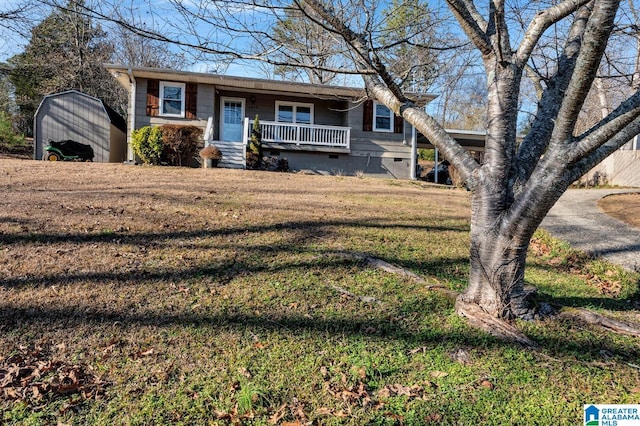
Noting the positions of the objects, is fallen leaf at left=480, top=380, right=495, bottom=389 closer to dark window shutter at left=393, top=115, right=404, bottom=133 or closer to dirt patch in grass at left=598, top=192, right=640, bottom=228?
dirt patch in grass at left=598, top=192, right=640, bottom=228

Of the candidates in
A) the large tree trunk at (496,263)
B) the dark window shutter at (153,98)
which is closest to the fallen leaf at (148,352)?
the large tree trunk at (496,263)

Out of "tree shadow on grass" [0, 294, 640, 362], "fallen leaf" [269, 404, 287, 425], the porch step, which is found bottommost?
"fallen leaf" [269, 404, 287, 425]

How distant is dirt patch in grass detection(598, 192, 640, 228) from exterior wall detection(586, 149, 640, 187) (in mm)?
5442

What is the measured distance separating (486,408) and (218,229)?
373 centimetres

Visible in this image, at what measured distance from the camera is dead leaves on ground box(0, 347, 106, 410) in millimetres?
2348

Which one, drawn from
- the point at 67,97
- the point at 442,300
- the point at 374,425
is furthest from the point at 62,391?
the point at 67,97

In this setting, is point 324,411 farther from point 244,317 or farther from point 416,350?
point 244,317

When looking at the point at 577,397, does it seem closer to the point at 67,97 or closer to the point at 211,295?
the point at 211,295

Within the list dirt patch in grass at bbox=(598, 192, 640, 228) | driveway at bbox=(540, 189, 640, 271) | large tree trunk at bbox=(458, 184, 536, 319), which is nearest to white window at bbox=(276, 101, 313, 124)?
driveway at bbox=(540, 189, 640, 271)

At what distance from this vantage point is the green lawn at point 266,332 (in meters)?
2.39

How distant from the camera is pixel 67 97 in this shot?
50.0 feet

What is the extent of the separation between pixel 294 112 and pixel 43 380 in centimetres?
1527

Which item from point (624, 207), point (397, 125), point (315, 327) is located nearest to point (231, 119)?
point (397, 125)

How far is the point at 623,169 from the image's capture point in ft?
53.9
